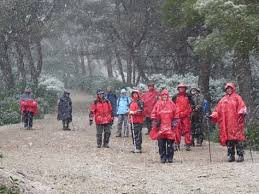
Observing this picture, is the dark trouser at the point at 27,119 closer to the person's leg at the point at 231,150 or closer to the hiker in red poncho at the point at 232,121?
the hiker in red poncho at the point at 232,121

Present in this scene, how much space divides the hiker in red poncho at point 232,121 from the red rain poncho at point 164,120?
3.89 feet

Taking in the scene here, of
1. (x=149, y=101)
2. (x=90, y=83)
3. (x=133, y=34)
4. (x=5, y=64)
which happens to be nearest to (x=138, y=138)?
(x=149, y=101)

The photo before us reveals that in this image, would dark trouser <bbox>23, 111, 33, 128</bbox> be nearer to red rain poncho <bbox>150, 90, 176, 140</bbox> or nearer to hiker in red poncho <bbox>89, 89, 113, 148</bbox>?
hiker in red poncho <bbox>89, 89, 113, 148</bbox>

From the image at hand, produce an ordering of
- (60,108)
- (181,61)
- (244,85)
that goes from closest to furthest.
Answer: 1. (244,85)
2. (60,108)
3. (181,61)

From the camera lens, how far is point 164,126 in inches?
524

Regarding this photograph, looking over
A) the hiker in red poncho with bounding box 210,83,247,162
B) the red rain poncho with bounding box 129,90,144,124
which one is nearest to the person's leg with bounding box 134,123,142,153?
the red rain poncho with bounding box 129,90,144,124

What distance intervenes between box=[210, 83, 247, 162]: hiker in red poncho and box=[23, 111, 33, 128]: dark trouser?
10808mm

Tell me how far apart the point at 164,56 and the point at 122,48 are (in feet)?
21.1

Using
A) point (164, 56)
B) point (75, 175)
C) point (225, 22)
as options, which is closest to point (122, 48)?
point (164, 56)

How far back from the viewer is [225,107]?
1315cm

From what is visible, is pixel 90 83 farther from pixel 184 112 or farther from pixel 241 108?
pixel 241 108

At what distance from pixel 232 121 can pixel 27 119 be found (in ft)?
37.5

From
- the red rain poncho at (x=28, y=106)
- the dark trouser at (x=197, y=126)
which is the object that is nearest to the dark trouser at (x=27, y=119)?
the red rain poncho at (x=28, y=106)

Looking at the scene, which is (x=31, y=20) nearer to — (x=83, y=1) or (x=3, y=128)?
(x=83, y=1)
